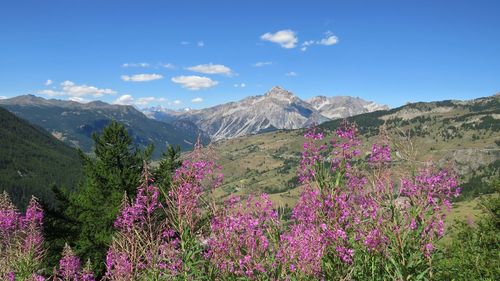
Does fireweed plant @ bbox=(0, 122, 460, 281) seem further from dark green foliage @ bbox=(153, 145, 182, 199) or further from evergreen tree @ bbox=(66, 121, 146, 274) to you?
dark green foliage @ bbox=(153, 145, 182, 199)

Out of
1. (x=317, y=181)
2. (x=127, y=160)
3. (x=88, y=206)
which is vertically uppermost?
(x=317, y=181)

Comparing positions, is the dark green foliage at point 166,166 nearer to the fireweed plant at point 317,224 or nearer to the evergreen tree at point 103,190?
the evergreen tree at point 103,190

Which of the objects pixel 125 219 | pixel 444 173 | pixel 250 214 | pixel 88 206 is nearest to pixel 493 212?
pixel 444 173

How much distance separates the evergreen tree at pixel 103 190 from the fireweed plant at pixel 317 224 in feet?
82.9

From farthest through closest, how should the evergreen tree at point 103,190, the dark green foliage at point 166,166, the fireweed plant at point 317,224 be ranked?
the dark green foliage at point 166,166 < the evergreen tree at point 103,190 < the fireweed plant at point 317,224

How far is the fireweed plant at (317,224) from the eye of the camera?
7.34 m

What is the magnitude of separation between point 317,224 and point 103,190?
107 ft

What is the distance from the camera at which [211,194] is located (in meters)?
8.81

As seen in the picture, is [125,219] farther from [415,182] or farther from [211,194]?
[415,182]

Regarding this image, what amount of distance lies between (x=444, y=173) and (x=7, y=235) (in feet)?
40.2

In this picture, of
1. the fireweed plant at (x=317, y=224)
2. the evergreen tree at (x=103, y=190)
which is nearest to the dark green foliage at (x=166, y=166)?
the evergreen tree at (x=103, y=190)

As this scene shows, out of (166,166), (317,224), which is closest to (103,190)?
(166,166)

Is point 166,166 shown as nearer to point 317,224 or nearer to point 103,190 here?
point 103,190

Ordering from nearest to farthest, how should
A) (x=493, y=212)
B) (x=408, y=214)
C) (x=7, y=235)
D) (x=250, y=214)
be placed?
(x=408, y=214) → (x=250, y=214) → (x=7, y=235) → (x=493, y=212)
